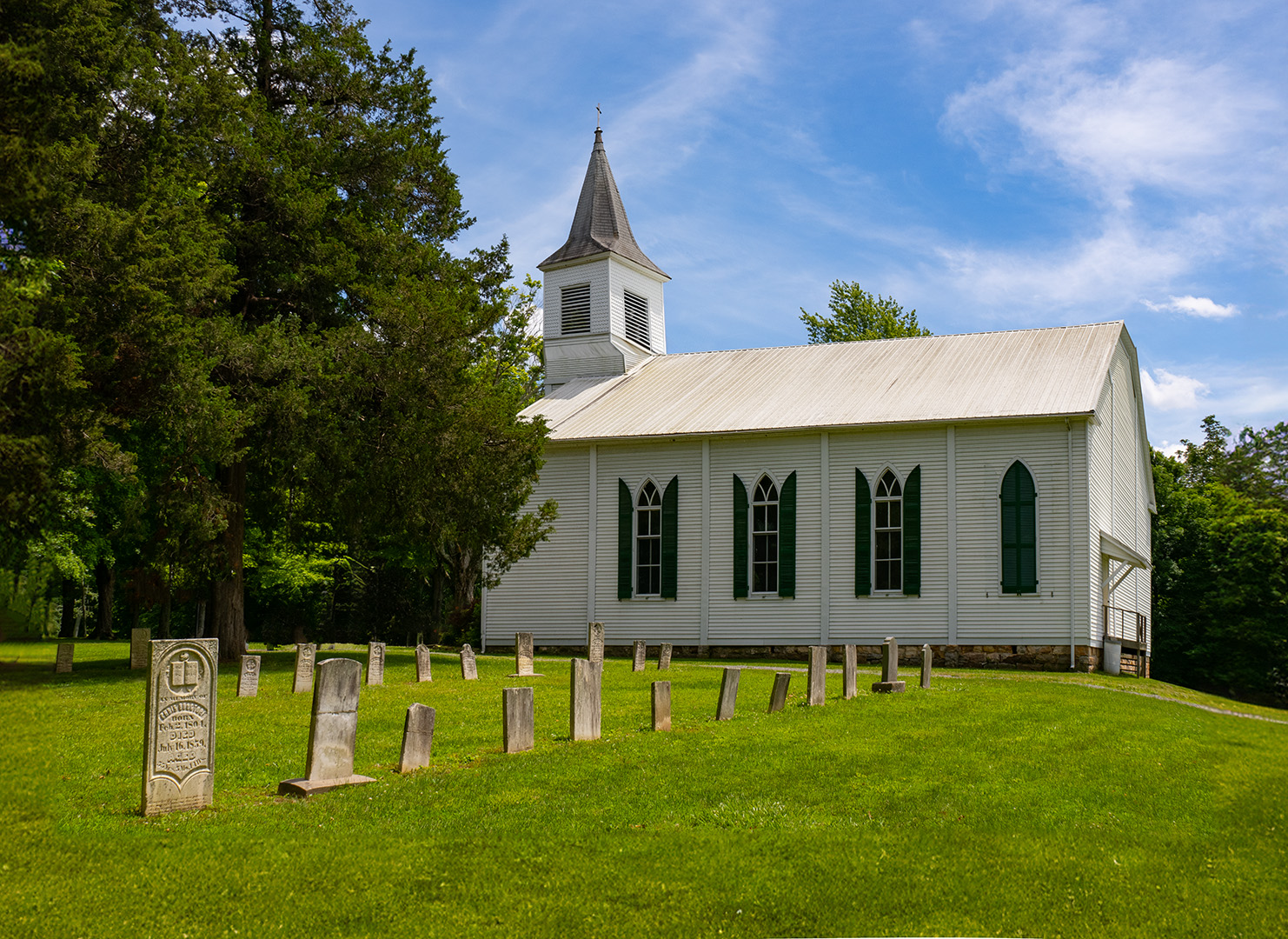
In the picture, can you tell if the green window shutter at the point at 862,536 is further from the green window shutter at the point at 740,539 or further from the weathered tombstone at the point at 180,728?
the weathered tombstone at the point at 180,728

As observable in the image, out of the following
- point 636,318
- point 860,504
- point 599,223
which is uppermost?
point 599,223

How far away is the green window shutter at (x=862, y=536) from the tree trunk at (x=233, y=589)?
1515 cm

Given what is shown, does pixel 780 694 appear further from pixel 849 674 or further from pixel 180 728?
pixel 180 728

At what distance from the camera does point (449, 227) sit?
28203mm

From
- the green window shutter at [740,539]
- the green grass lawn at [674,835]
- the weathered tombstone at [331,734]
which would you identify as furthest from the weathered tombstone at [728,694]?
the green window shutter at [740,539]

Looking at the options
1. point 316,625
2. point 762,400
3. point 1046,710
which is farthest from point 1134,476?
point 316,625

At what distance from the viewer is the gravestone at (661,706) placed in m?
14.4

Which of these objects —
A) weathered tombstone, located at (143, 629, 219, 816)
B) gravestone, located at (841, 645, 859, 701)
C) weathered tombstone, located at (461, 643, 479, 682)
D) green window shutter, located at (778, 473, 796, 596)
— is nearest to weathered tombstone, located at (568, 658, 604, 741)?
weathered tombstone, located at (143, 629, 219, 816)

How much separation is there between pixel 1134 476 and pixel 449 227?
74.7 ft

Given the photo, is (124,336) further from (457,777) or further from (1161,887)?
(1161,887)

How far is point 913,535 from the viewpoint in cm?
2909

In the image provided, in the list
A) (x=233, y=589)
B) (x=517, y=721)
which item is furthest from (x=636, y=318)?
(x=517, y=721)

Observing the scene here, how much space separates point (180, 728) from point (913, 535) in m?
22.1

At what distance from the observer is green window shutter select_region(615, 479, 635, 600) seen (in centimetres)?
3191
